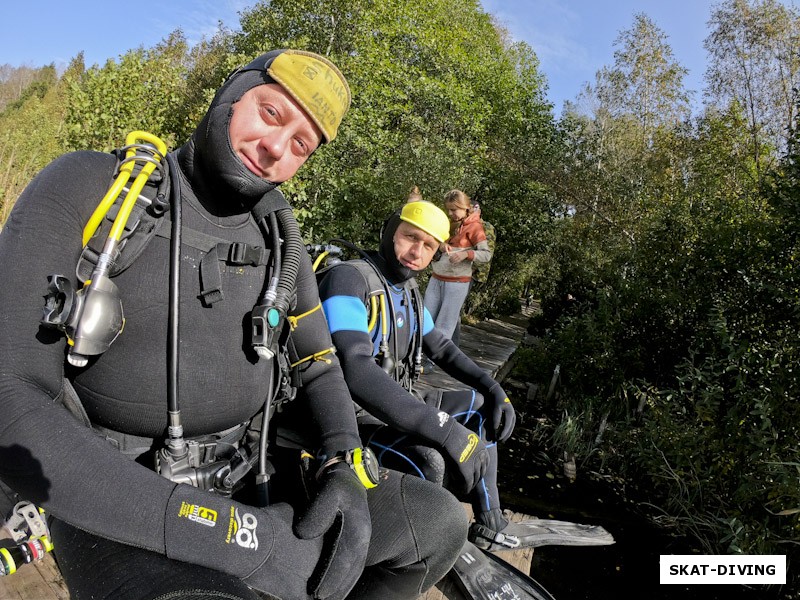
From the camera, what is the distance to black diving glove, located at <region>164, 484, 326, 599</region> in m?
1.27

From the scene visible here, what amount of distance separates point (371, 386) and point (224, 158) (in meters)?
1.15

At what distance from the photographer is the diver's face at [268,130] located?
5.54 ft

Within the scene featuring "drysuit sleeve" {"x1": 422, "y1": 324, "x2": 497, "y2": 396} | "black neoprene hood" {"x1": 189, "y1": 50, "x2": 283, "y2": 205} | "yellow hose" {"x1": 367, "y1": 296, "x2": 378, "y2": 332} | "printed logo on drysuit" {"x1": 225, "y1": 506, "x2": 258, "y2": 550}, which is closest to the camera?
"printed logo on drysuit" {"x1": 225, "y1": 506, "x2": 258, "y2": 550}

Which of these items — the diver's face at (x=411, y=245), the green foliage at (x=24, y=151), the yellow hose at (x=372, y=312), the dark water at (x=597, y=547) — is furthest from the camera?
the green foliage at (x=24, y=151)

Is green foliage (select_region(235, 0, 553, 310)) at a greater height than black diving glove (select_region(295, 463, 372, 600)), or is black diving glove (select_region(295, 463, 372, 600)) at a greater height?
green foliage (select_region(235, 0, 553, 310))

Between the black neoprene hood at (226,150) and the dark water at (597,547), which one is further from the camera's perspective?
the dark water at (597,547)

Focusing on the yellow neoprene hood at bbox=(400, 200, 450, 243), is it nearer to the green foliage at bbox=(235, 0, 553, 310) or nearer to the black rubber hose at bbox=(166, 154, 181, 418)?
the black rubber hose at bbox=(166, 154, 181, 418)

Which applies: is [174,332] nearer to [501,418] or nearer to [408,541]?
[408,541]

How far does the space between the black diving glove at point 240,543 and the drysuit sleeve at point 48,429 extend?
41mm

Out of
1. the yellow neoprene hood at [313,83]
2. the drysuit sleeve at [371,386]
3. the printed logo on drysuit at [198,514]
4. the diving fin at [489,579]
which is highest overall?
the yellow neoprene hood at [313,83]

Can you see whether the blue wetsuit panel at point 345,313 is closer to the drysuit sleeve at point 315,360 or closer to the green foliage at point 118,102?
the drysuit sleeve at point 315,360

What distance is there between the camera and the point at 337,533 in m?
1.56

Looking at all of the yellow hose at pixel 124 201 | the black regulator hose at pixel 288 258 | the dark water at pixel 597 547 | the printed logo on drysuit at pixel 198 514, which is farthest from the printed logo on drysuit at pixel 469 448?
the dark water at pixel 597 547

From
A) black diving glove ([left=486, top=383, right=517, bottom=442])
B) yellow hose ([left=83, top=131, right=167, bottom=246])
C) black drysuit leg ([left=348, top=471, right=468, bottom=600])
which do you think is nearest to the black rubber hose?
yellow hose ([left=83, top=131, right=167, bottom=246])
